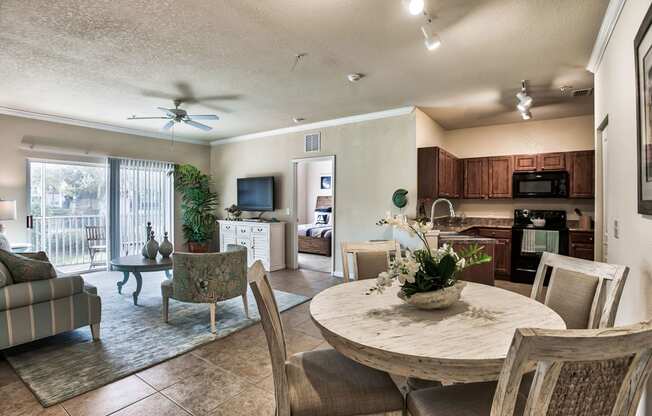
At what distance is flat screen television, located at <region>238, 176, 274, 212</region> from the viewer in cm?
643

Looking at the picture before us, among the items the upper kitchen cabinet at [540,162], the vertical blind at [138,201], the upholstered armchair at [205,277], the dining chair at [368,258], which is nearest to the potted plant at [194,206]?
the vertical blind at [138,201]

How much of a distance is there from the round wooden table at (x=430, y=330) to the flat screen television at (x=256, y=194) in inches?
188

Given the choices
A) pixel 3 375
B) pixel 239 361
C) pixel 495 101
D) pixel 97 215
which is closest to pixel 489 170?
pixel 495 101

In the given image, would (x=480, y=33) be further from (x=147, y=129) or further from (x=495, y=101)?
(x=147, y=129)

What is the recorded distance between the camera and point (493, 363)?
3.57 feet

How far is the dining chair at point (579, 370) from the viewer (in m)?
0.73

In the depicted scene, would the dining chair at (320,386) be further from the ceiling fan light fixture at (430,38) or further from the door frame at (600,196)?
the door frame at (600,196)

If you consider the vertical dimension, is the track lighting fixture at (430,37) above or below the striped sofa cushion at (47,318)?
above

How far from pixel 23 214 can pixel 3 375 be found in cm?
370

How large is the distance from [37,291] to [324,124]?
4.41 m

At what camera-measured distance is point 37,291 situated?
2596 millimetres

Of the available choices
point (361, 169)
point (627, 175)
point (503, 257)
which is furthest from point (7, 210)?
point (503, 257)

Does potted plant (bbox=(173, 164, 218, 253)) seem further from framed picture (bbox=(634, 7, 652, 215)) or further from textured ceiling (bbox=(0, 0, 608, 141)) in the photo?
framed picture (bbox=(634, 7, 652, 215))

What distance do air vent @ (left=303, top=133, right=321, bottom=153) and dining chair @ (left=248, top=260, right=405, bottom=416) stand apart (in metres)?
4.52
